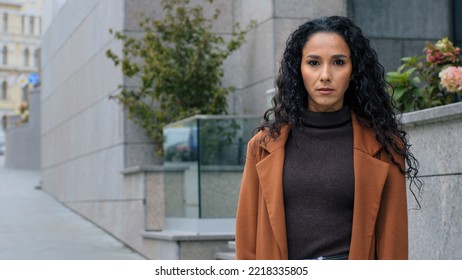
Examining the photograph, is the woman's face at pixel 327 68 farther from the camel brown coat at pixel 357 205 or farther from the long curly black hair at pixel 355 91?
the camel brown coat at pixel 357 205

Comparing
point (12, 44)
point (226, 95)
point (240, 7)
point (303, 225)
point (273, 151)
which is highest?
point (12, 44)

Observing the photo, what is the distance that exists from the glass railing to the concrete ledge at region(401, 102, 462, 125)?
11.8 ft

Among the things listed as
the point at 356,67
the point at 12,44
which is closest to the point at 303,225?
the point at 356,67

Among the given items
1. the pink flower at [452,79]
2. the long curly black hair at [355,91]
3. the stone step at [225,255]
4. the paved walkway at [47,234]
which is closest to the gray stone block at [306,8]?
the stone step at [225,255]

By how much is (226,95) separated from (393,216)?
33.9ft

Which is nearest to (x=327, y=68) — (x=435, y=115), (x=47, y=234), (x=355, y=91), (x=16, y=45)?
(x=355, y=91)

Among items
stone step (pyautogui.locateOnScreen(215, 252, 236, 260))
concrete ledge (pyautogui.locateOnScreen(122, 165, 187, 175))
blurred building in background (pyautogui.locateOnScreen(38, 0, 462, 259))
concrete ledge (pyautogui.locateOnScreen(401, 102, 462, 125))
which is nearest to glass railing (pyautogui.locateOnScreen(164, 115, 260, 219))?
blurred building in background (pyautogui.locateOnScreen(38, 0, 462, 259))

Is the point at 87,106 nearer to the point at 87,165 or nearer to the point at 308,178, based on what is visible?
the point at 87,165

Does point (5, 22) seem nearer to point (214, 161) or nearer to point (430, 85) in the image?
point (214, 161)

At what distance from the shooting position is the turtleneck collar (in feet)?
10.6

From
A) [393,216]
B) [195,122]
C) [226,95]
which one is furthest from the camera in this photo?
[226,95]

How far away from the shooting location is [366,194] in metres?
3.06

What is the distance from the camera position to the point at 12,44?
84062mm

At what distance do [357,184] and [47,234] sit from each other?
40.1 ft
